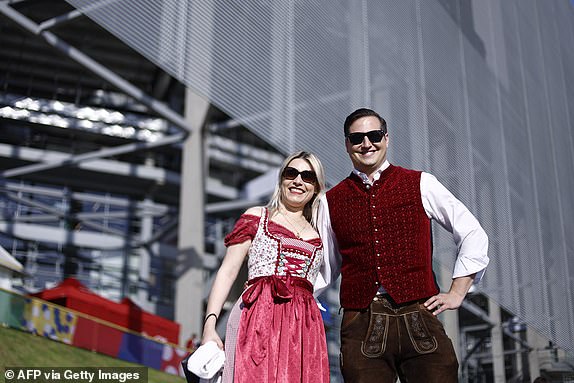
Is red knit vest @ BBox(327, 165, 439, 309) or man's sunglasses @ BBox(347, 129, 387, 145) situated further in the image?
man's sunglasses @ BBox(347, 129, 387, 145)

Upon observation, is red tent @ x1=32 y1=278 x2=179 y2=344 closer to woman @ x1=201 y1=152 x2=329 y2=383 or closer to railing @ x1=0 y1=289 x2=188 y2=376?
railing @ x1=0 y1=289 x2=188 y2=376

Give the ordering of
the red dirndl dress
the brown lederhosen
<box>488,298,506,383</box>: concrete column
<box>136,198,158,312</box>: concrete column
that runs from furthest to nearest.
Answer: <box>136,198,158,312</box>: concrete column, <box>488,298,506,383</box>: concrete column, the red dirndl dress, the brown lederhosen

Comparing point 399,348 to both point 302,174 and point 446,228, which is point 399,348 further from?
point 302,174

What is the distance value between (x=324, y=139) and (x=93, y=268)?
22.8 metres

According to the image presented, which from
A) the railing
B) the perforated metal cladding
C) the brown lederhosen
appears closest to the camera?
the brown lederhosen

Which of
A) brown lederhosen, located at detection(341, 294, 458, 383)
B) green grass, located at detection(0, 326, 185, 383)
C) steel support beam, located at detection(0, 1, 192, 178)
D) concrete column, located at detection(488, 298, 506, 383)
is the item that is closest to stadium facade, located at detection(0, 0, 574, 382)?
concrete column, located at detection(488, 298, 506, 383)

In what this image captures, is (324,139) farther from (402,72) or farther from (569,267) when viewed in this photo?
→ (569,267)

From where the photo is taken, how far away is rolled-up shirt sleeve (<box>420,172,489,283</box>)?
238cm

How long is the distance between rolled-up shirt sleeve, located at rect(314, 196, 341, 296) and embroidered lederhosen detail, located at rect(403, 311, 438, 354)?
0.51 meters

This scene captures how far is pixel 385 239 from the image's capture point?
248cm

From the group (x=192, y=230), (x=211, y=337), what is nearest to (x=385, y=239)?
(x=211, y=337)

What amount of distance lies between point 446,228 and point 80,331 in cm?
962

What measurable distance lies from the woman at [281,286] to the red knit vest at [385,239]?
0.17m

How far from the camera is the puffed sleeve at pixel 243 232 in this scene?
274cm
